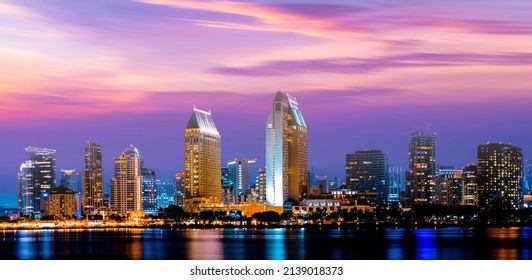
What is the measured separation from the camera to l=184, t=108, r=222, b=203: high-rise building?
128m

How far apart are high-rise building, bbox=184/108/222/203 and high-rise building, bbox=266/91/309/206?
13104 mm

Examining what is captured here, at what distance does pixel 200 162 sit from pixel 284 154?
16.1 meters

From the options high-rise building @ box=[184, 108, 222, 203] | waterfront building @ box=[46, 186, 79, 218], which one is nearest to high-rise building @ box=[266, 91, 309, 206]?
high-rise building @ box=[184, 108, 222, 203]

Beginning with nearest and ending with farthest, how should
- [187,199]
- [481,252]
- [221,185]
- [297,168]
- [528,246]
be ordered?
[481,252] → [528,246] → [297,168] → [187,199] → [221,185]

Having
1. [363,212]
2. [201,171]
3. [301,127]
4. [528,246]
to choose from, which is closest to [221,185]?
[201,171]

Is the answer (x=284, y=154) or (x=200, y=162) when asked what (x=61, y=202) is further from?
(x=284, y=154)

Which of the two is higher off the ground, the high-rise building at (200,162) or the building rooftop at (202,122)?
the building rooftop at (202,122)

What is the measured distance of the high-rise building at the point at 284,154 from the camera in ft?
377

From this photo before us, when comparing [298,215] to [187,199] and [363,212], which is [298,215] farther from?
[187,199]

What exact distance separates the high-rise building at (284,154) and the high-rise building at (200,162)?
13.1m

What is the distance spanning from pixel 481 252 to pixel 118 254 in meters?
15.2

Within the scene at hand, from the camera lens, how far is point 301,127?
121938 mm

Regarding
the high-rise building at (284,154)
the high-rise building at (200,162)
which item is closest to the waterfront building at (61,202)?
the high-rise building at (200,162)

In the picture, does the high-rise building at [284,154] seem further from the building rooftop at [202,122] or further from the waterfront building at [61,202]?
the waterfront building at [61,202]
